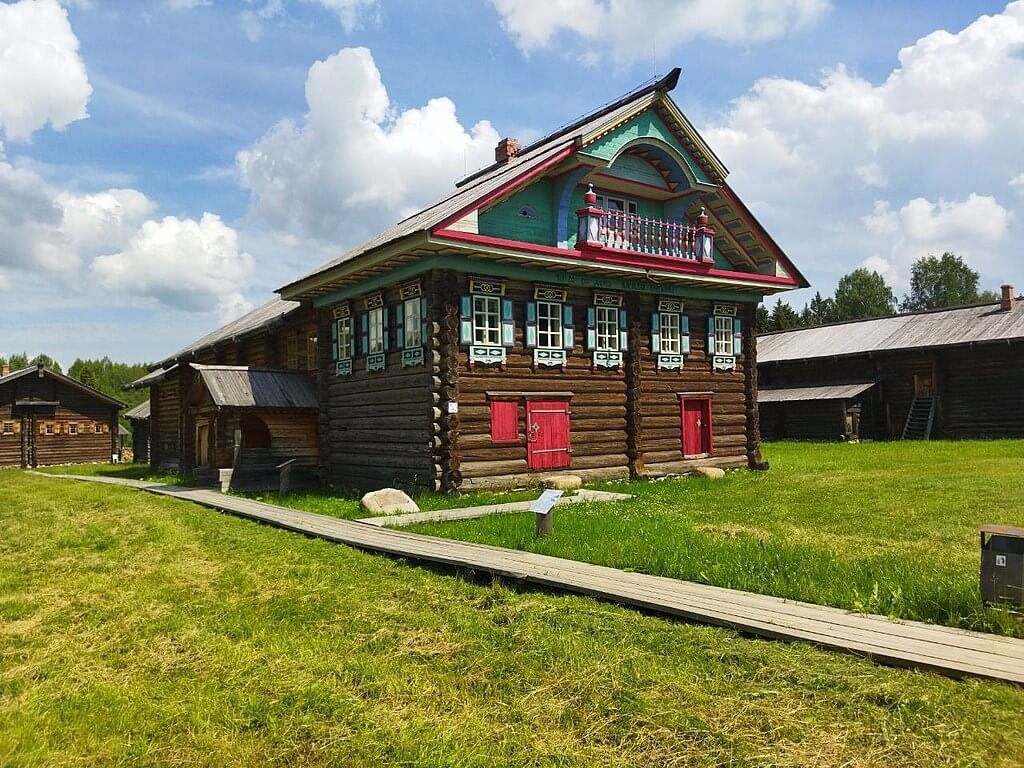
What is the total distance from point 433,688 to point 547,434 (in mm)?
13223

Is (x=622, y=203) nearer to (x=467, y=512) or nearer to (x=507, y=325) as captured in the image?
(x=507, y=325)

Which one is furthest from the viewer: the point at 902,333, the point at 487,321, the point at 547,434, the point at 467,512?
the point at 902,333

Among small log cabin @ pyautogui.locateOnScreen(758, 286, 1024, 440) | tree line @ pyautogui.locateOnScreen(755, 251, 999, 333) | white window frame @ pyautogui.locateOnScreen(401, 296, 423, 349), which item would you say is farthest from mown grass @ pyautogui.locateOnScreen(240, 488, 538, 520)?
tree line @ pyautogui.locateOnScreen(755, 251, 999, 333)

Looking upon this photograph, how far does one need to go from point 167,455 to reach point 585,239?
22143 millimetres

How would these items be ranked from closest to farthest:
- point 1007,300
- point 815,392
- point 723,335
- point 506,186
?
point 506,186
point 723,335
point 1007,300
point 815,392

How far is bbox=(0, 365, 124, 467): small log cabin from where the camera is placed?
40.4 m

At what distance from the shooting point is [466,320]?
17125 millimetres

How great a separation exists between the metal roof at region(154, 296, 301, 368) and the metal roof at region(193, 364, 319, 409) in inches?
95.0

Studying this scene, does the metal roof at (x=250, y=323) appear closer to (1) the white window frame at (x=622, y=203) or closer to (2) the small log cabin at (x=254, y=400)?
(2) the small log cabin at (x=254, y=400)

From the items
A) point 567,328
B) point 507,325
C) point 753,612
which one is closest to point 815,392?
point 567,328

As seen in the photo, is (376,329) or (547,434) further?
(376,329)

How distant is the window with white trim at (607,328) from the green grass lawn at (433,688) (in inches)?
468

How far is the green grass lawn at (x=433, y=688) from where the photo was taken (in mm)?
4363

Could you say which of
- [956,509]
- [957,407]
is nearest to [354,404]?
[956,509]
